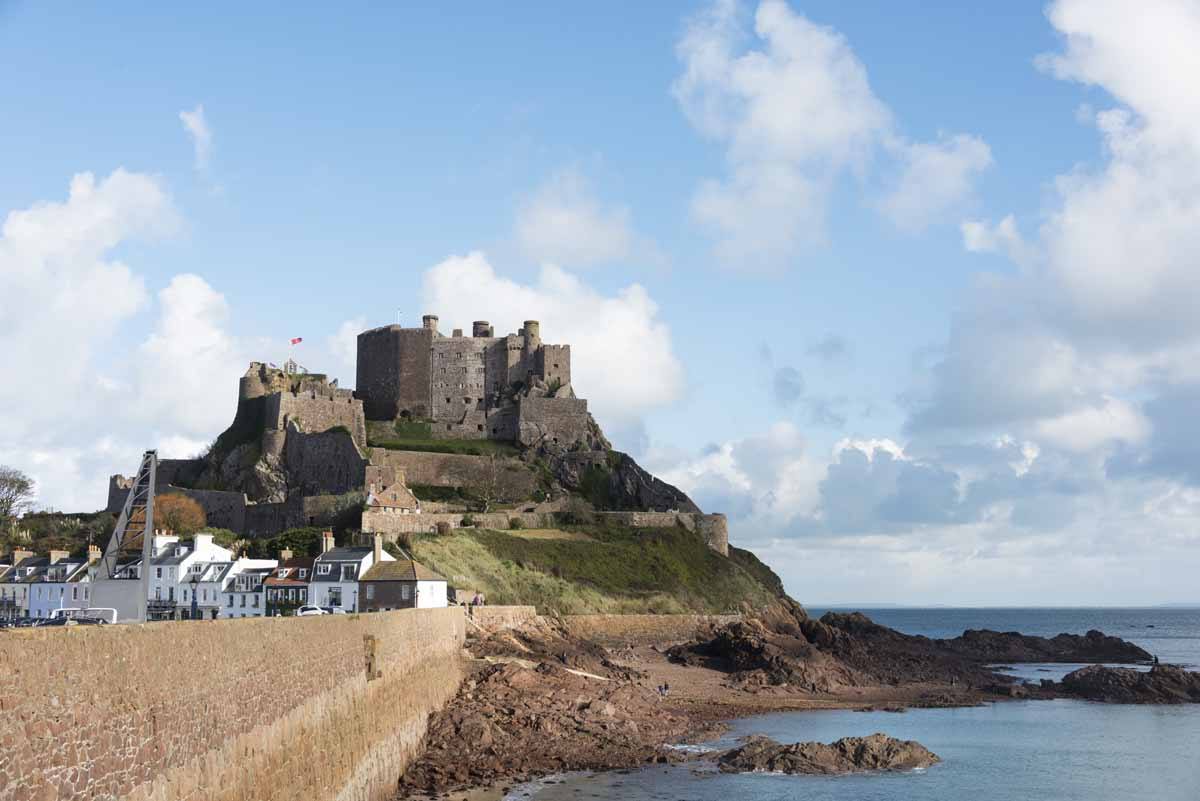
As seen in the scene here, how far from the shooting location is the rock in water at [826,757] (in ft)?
110

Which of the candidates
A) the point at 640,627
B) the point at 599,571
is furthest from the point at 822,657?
the point at 599,571

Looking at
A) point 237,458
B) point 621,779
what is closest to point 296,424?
Answer: point 237,458

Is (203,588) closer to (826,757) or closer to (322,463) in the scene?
(322,463)

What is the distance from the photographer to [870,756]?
1361 inches

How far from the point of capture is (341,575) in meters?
49.7

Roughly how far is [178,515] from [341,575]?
A: 2202 centimetres

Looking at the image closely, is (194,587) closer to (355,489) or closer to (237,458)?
(355,489)

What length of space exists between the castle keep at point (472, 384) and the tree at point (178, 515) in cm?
2059

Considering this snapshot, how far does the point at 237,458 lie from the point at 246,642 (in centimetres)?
6373

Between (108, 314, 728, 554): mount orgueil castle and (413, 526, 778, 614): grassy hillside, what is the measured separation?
254cm

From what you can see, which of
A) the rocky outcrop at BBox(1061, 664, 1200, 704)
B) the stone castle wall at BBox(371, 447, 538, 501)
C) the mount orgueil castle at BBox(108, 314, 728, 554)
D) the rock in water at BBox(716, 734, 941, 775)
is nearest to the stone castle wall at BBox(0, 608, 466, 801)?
the rock in water at BBox(716, 734, 941, 775)

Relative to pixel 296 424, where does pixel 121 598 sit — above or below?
below

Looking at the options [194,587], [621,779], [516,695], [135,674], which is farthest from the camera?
[194,587]

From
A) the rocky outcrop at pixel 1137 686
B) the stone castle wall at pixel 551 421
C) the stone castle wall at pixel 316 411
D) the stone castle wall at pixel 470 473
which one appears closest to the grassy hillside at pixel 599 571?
the stone castle wall at pixel 470 473
